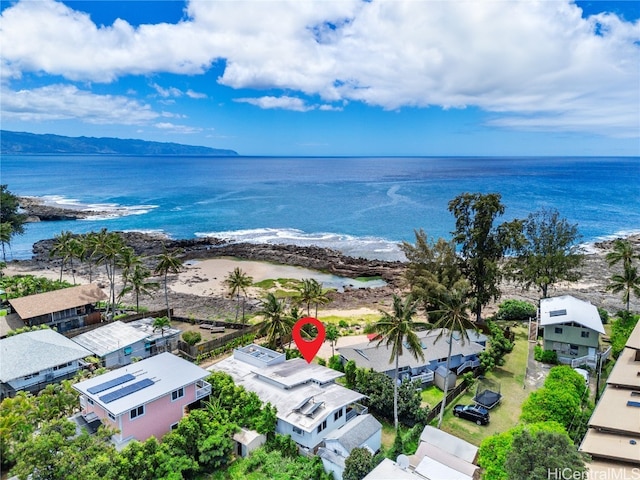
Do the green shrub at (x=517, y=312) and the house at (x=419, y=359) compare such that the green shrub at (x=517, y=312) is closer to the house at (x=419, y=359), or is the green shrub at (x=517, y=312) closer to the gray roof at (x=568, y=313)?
the gray roof at (x=568, y=313)

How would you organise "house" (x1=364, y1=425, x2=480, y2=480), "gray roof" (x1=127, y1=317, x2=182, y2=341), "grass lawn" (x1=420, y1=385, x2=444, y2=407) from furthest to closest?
1. "gray roof" (x1=127, y1=317, x2=182, y2=341)
2. "grass lawn" (x1=420, y1=385, x2=444, y2=407)
3. "house" (x1=364, y1=425, x2=480, y2=480)

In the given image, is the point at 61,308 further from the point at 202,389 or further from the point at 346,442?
the point at 346,442

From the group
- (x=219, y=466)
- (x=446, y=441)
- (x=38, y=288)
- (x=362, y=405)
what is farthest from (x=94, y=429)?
(x=38, y=288)

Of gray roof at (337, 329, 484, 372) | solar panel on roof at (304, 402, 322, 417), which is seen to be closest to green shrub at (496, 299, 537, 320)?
gray roof at (337, 329, 484, 372)

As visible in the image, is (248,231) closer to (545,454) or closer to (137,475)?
(137,475)

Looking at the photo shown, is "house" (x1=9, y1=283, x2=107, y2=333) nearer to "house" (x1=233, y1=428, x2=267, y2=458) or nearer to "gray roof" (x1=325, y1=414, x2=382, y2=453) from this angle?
"house" (x1=233, y1=428, x2=267, y2=458)

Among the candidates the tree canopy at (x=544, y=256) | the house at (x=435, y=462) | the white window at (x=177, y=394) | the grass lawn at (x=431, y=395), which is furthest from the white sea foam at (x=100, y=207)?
the house at (x=435, y=462)

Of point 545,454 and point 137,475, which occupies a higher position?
point 545,454
